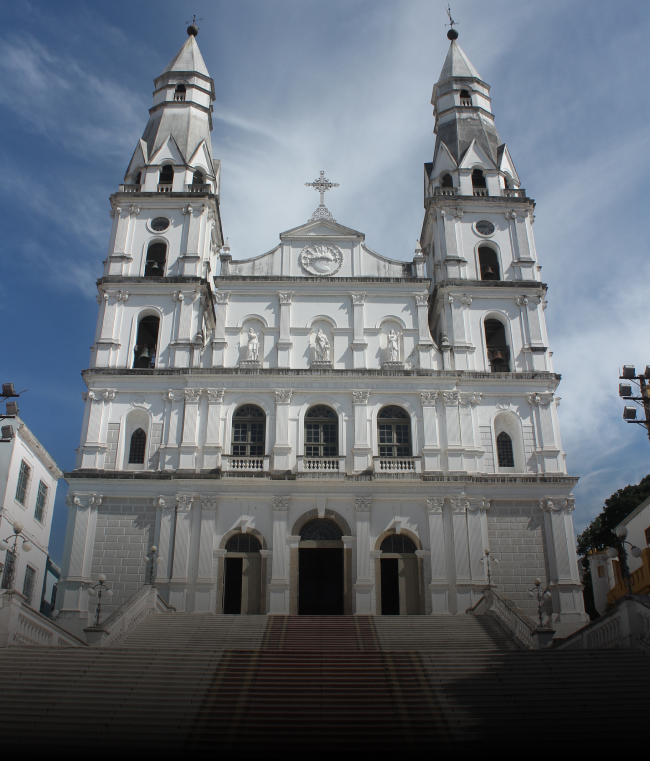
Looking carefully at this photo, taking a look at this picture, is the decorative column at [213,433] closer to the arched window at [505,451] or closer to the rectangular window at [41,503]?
the arched window at [505,451]

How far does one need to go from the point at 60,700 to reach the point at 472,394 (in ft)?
69.8

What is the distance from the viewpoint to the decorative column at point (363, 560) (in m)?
28.6

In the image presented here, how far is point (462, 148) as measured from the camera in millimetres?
39688

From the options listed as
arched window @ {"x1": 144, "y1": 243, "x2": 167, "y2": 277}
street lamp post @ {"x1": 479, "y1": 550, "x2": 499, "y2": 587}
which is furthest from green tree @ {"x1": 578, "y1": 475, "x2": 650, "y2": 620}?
arched window @ {"x1": 144, "y1": 243, "x2": 167, "y2": 277}

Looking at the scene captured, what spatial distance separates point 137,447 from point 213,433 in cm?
357

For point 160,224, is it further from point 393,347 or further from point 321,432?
point 321,432

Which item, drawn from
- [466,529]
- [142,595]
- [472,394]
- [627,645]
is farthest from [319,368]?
[627,645]

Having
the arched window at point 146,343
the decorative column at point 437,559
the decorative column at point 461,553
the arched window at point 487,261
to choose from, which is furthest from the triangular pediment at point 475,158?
the decorative column at point 437,559

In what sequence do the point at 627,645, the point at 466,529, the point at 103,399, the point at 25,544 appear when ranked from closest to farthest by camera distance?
the point at 627,645, the point at 25,544, the point at 466,529, the point at 103,399

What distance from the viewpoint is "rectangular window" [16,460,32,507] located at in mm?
37406

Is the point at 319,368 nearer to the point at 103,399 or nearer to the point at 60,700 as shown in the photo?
the point at 103,399

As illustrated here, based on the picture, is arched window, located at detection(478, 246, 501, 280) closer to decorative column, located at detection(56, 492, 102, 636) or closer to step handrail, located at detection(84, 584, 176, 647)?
decorative column, located at detection(56, 492, 102, 636)

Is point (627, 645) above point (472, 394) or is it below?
below

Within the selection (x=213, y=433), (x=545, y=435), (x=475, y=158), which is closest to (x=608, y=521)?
(x=545, y=435)
